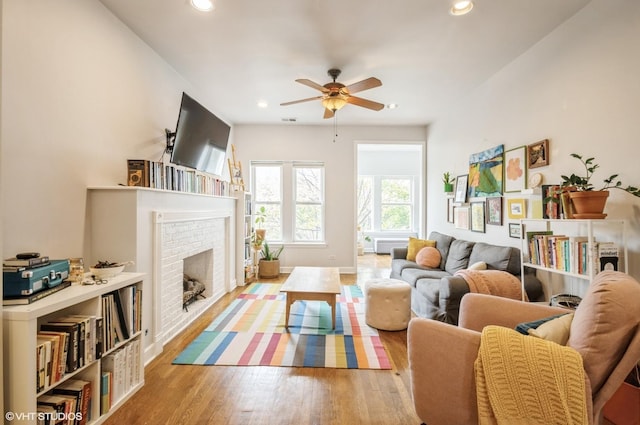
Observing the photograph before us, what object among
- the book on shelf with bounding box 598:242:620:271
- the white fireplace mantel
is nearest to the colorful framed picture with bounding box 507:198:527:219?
the book on shelf with bounding box 598:242:620:271

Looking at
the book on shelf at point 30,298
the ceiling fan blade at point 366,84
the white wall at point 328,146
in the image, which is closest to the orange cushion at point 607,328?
the ceiling fan blade at point 366,84

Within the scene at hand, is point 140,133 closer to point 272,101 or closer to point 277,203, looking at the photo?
point 272,101

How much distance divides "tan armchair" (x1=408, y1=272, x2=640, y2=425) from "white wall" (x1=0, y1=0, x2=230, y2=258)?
231 centimetres

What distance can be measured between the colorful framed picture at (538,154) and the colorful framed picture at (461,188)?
114cm

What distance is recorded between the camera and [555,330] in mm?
1351

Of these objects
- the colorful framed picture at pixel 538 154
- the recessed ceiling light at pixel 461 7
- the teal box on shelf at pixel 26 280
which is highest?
the recessed ceiling light at pixel 461 7

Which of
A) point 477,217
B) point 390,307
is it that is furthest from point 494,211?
point 390,307

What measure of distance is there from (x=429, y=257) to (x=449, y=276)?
976 millimetres

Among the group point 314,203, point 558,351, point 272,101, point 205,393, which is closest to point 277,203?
point 314,203

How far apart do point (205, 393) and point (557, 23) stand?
4026 mm

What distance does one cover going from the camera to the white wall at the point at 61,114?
5.34ft

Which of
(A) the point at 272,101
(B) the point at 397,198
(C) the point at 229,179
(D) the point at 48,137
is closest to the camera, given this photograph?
(D) the point at 48,137

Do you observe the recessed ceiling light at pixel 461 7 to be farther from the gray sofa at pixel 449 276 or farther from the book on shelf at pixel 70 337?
the book on shelf at pixel 70 337

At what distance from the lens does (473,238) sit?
12.8 ft
